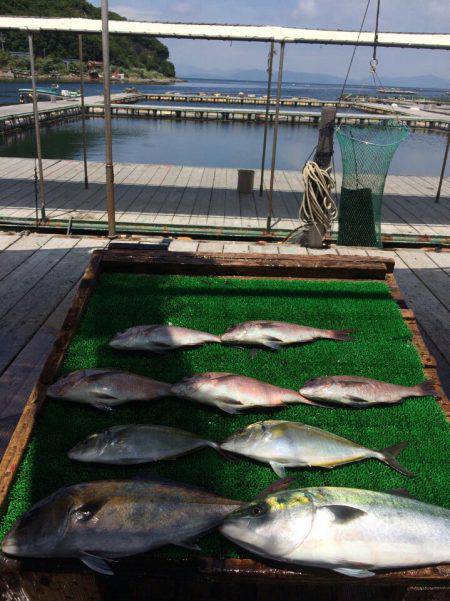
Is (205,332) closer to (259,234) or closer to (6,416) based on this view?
(6,416)

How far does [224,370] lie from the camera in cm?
321

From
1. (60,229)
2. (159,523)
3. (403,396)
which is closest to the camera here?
(159,523)

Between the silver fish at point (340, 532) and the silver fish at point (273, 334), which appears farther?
the silver fish at point (273, 334)

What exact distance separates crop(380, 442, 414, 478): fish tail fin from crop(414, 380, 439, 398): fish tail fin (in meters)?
0.52

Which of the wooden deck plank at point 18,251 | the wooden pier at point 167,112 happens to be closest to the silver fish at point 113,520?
the wooden deck plank at point 18,251

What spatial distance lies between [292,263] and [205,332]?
1.28 meters

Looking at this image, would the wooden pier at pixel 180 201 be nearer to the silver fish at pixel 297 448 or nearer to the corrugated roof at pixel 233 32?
the corrugated roof at pixel 233 32

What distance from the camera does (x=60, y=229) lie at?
8.15 meters

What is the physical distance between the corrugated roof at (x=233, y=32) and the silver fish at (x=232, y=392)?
6.11 meters

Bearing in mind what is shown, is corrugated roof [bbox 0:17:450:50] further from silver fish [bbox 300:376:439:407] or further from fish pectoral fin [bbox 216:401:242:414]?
fish pectoral fin [bbox 216:401:242:414]

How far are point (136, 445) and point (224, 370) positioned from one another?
2.98ft

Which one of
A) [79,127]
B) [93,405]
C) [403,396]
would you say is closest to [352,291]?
[403,396]

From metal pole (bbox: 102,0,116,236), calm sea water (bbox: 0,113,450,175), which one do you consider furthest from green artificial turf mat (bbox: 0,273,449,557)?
calm sea water (bbox: 0,113,450,175)

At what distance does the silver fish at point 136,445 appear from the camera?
2404 mm
